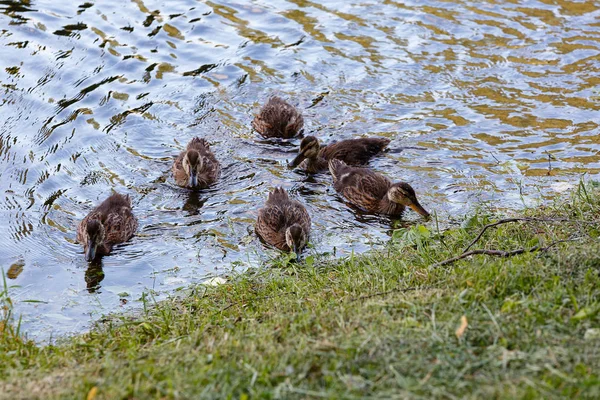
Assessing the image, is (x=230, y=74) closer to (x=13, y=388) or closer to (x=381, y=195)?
(x=381, y=195)

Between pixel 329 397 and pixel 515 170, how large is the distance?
589 centimetres

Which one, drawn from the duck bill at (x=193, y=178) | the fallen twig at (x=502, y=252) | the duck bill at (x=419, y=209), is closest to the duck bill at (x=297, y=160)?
the duck bill at (x=193, y=178)

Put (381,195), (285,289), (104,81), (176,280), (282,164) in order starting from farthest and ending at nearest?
(104,81), (282,164), (381,195), (176,280), (285,289)

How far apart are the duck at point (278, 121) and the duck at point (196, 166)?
960 mm

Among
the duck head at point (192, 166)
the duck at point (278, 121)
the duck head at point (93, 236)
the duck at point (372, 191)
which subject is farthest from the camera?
the duck at point (278, 121)

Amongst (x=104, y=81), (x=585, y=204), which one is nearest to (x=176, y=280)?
(x=585, y=204)

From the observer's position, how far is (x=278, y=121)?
390 inches

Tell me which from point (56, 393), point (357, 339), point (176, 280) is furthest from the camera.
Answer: point (176, 280)

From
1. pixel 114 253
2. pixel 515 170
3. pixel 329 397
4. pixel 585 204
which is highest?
pixel 329 397

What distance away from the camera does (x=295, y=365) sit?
3.71 m

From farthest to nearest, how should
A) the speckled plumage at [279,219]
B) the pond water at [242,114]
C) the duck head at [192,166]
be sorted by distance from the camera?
the duck head at [192,166] < the speckled plumage at [279,219] < the pond water at [242,114]

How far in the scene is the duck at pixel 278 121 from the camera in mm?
9906

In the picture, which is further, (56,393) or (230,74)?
(230,74)

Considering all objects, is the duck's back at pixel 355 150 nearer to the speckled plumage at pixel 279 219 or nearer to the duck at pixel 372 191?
the duck at pixel 372 191
